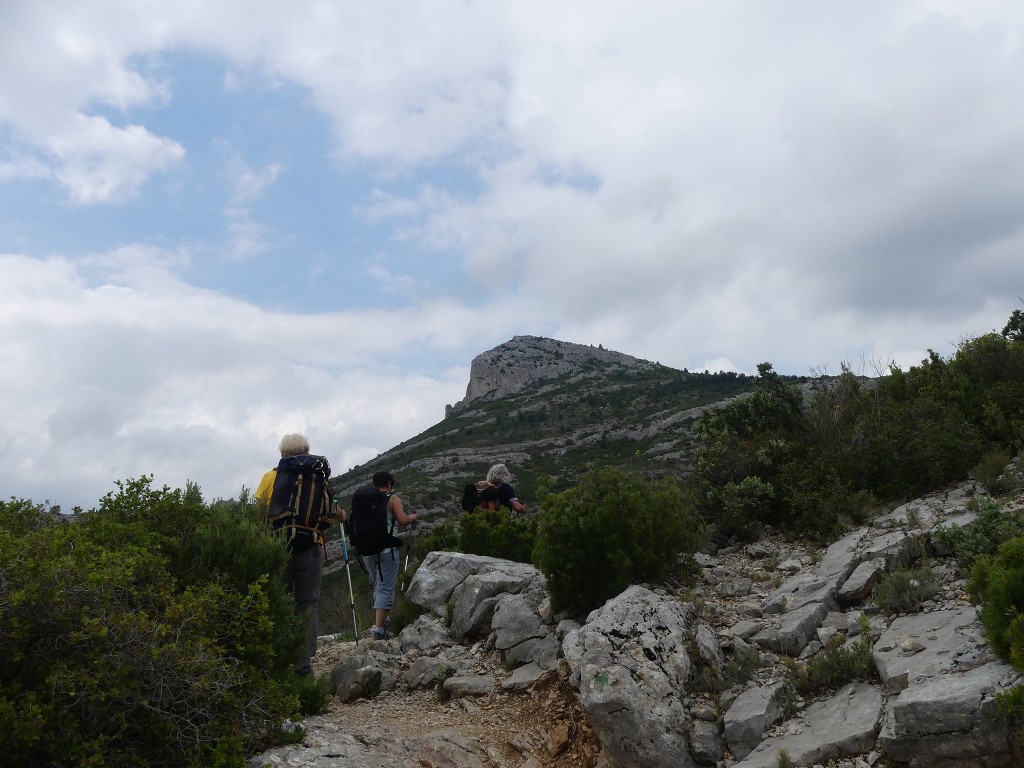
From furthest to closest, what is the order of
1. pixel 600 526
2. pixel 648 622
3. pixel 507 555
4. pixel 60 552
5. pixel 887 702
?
pixel 507 555 < pixel 600 526 < pixel 648 622 < pixel 887 702 < pixel 60 552

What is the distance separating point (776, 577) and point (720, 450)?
11.4 ft

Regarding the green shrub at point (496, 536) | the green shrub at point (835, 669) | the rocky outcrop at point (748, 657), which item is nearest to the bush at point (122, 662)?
the rocky outcrop at point (748, 657)

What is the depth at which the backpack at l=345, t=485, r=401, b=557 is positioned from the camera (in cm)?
826

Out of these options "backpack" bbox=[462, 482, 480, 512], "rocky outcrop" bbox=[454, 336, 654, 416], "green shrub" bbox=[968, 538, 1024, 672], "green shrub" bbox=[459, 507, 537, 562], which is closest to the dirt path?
"green shrub" bbox=[968, 538, 1024, 672]

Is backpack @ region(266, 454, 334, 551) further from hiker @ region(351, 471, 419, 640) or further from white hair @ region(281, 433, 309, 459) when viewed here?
hiker @ region(351, 471, 419, 640)

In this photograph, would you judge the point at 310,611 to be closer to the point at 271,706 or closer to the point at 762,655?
the point at 271,706

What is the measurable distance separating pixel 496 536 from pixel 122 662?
22.1ft

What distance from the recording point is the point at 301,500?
627cm

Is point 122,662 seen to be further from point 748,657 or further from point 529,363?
point 529,363

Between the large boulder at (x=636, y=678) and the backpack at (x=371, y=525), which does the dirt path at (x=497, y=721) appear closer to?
the large boulder at (x=636, y=678)

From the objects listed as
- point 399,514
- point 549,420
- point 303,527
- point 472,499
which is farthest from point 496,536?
point 549,420

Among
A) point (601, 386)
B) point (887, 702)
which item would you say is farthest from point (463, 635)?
point (601, 386)

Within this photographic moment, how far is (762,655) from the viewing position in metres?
5.70

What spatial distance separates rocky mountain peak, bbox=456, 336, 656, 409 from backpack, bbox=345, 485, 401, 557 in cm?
9017
